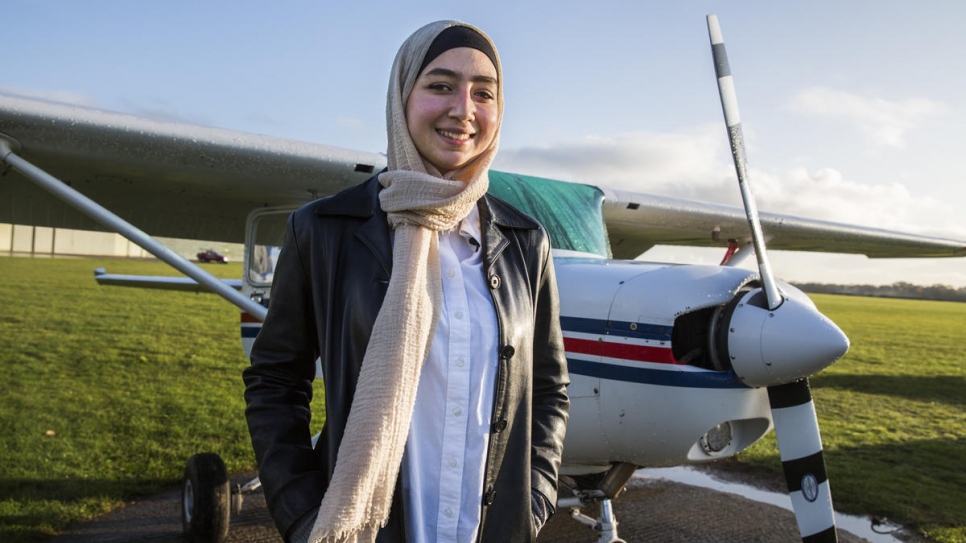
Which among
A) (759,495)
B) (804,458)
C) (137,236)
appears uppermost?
(137,236)

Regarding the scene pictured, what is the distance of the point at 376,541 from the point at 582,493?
2234 mm

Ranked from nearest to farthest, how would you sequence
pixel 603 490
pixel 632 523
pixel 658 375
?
1. pixel 658 375
2. pixel 603 490
3. pixel 632 523

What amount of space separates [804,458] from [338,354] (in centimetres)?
239

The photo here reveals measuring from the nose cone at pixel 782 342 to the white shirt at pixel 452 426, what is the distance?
5.54 ft

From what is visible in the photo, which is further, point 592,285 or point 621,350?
point 592,285

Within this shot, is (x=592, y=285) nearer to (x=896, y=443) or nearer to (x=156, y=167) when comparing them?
(x=156, y=167)

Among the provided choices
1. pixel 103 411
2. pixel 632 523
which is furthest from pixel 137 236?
pixel 103 411

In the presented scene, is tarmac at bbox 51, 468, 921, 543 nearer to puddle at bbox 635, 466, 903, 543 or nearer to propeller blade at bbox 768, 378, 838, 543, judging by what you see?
puddle at bbox 635, 466, 903, 543

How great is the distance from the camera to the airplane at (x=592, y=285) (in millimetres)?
2803

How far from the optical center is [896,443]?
24.1 ft

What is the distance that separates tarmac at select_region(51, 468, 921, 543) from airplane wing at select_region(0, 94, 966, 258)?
178 centimetres

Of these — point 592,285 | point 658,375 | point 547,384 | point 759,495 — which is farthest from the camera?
point 759,495

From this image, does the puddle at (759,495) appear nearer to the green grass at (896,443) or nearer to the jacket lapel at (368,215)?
the green grass at (896,443)

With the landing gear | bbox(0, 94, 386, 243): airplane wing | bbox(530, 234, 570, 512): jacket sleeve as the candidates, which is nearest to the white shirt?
bbox(530, 234, 570, 512): jacket sleeve
